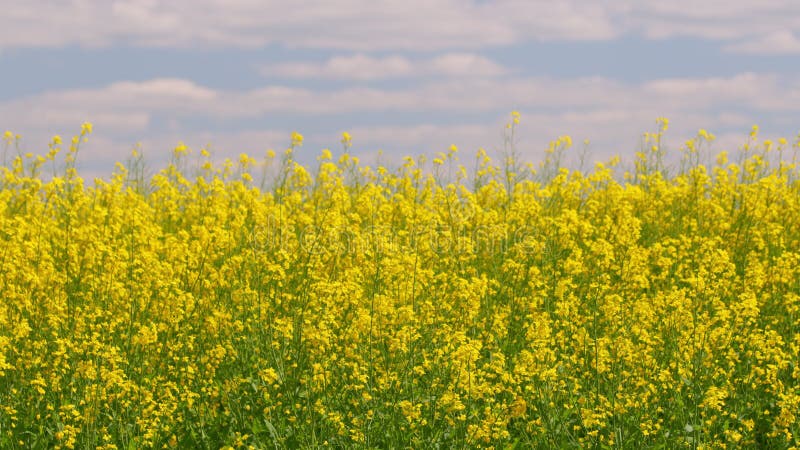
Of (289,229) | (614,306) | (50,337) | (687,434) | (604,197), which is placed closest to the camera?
(687,434)

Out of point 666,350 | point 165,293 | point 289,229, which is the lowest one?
point 666,350

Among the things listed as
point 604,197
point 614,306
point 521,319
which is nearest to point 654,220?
point 604,197

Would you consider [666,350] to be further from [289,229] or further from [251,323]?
[289,229]

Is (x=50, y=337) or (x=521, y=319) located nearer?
(x=50, y=337)

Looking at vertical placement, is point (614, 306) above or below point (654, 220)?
below

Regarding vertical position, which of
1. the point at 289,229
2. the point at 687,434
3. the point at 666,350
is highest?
the point at 289,229

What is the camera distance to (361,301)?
5012 millimetres

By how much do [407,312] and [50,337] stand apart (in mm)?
2303

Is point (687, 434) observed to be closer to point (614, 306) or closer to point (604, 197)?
point (614, 306)

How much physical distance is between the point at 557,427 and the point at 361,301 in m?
1.30

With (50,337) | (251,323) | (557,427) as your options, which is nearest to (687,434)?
(557,427)

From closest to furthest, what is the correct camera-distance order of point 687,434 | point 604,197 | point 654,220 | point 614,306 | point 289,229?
point 687,434, point 614,306, point 289,229, point 654,220, point 604,197

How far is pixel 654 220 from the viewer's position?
9.08m

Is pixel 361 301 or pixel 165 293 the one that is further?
pixel 165 293
